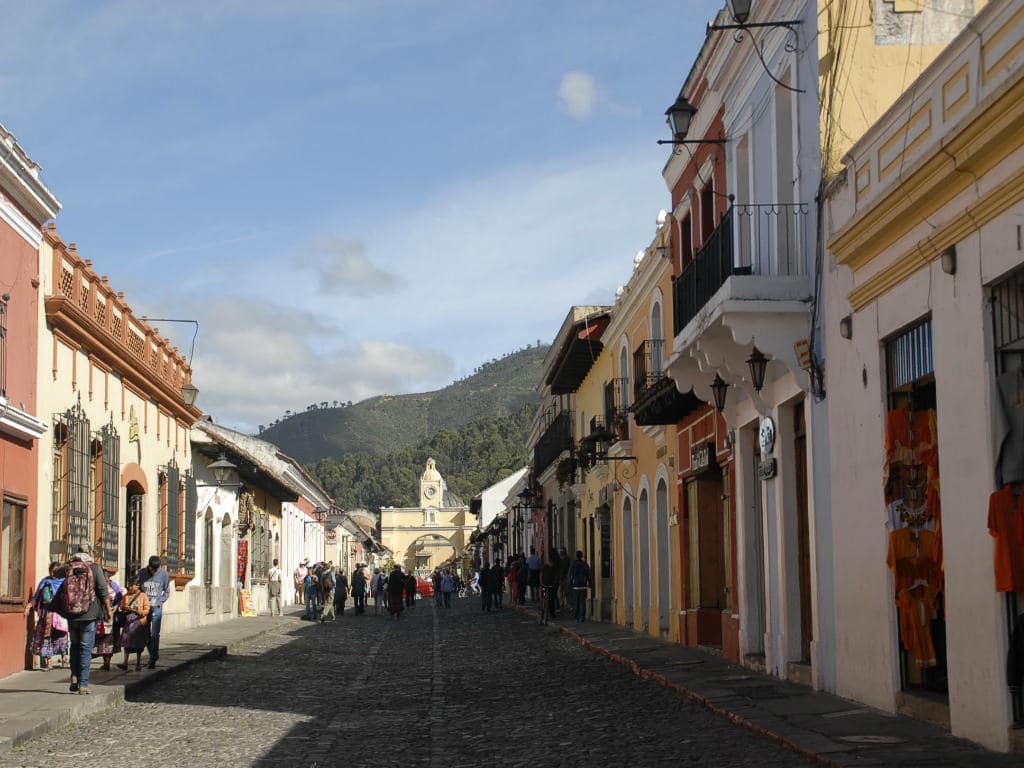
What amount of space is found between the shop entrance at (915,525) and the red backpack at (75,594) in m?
7.67

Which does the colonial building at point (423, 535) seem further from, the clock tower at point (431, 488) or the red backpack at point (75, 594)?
the red backpack at point (75, 594)

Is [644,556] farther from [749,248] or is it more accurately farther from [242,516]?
[242,516]

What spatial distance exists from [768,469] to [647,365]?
30.0ft

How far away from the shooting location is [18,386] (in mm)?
16156

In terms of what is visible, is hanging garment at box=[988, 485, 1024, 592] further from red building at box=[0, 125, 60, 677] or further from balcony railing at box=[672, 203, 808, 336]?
red building at box=[0, 125, 60, 677]

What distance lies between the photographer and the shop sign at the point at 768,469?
14930 mm

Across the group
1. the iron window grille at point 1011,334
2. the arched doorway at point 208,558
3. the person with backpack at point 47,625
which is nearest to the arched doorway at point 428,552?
the arched doorway at point 208,558

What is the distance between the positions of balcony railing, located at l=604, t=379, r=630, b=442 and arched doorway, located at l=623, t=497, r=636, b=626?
136 centimetres

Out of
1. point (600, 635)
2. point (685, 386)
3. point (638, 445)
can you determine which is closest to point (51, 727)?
point (685, 386)

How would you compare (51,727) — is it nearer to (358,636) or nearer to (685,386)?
(685,386)

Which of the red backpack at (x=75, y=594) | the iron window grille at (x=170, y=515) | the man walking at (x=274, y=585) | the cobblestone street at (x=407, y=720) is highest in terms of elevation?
the iron window grille at (x=170, y=515)

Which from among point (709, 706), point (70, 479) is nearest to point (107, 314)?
point (70, 479)

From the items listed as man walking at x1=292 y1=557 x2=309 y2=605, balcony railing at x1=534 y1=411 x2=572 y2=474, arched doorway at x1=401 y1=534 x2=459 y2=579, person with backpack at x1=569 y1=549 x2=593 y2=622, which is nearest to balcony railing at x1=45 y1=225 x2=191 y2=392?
Result: person with backpack at x1=569 y1=549 x2=593 y2=622

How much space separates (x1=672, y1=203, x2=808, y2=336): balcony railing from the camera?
13648mm
